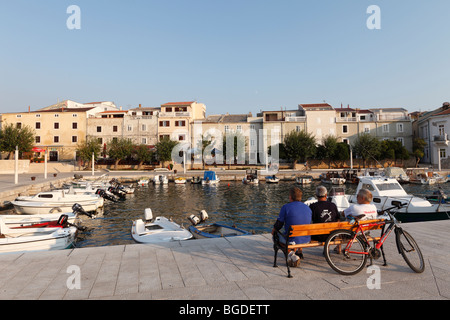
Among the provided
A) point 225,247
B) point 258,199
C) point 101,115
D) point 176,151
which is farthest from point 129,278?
point 101,115

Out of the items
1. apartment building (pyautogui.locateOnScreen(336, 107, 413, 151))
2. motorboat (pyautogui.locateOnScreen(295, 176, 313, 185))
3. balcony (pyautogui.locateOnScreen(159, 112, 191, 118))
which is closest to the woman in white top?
motorboat (pyautogui.locateOnScreen(295, 176, 313, 185))

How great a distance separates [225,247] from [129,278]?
254 centimetres

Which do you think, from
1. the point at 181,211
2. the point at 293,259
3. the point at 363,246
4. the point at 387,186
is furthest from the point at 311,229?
the point at 181,211

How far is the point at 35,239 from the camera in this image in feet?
33.5

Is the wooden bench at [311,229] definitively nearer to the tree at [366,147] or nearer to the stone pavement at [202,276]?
the stone pavement at [202,276]

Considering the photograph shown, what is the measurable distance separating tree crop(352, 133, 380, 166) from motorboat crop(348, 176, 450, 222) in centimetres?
3972

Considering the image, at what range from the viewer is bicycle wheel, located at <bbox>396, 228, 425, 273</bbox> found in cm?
509

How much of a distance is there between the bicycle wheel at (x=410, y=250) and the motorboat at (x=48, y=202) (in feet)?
62.7

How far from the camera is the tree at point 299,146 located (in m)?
54.4

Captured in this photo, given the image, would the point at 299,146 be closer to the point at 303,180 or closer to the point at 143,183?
the point at 303,180

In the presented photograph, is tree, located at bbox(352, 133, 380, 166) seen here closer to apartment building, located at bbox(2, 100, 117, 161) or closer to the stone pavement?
the stone pavement

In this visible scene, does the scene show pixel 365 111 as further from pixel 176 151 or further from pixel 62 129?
pixel 62 129

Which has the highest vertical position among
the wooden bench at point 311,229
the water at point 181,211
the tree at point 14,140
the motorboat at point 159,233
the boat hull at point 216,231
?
the tree at point 14,140

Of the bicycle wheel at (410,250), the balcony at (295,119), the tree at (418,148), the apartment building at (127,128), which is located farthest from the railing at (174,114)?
the bicycle wheel at (410,250)
